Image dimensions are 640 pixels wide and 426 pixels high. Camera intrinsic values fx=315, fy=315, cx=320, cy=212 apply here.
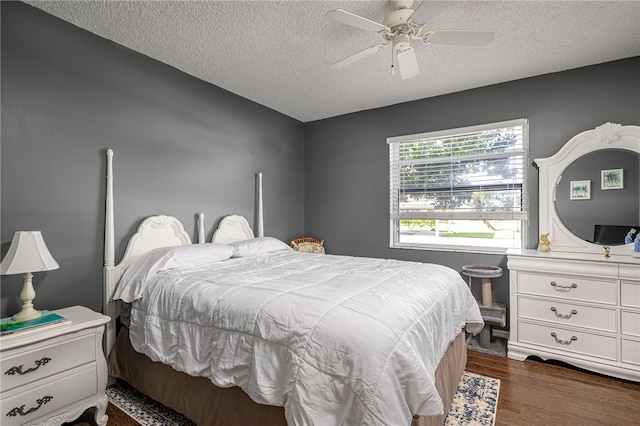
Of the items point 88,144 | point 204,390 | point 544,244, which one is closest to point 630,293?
point 544,244

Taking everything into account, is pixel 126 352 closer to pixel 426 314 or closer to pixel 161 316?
pixel 161 316

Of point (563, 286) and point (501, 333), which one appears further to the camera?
point (501, 333)

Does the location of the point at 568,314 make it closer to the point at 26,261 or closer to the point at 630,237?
the point at 630,237

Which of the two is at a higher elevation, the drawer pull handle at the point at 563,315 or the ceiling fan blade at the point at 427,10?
the ceiling fan blade at the point at 427,10

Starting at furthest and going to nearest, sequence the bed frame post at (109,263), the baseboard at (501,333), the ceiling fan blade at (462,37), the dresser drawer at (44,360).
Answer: the baseboard at (501,333) → the bed frame post at (109,263) → the ceiling fan blade at (462,37) → the dresser drawer at (44,360)

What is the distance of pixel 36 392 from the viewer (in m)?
1.66

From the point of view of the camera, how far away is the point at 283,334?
1445mm

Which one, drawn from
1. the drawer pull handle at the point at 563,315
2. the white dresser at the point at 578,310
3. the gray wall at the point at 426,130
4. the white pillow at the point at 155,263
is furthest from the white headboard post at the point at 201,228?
the drawer pull handle at the point at 563,315

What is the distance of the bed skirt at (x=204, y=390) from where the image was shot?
5.21ft

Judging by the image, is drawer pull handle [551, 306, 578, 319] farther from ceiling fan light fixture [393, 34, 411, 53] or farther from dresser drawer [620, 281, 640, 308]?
ceiling fan light fixture [393, 34, 411, 53]

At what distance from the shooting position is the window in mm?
3271

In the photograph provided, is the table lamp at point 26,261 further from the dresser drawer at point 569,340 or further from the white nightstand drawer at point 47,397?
the dresser drawer at point 569,340

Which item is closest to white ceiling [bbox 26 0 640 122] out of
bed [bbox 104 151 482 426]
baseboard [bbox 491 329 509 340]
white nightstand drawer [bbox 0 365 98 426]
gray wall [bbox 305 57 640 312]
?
gray wall [bbox 305 57 640 312]

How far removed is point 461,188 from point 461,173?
17 centimetres
